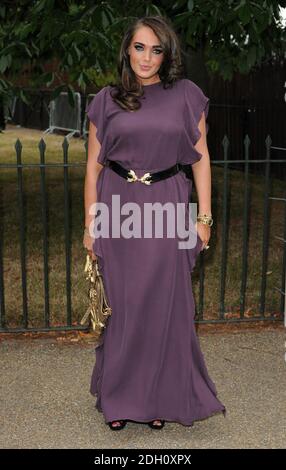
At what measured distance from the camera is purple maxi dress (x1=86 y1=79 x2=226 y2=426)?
11.1 ft

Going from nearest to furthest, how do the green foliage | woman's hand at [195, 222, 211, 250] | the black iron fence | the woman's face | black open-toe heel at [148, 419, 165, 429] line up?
the woman's face → woman's hand at [195, 222, 211, 250] → black open-toe heel at [148, 419, 165, 429] → the black iron fence → the green foliage

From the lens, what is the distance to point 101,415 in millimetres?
3979

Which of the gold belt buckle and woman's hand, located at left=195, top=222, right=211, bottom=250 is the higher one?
the gold belt buckle

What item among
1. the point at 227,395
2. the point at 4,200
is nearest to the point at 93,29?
the point at 227,395

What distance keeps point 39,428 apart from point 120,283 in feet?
3.23

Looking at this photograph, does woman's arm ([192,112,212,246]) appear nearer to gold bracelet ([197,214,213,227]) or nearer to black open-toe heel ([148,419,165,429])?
gold bracelet ([197,214,213,227])

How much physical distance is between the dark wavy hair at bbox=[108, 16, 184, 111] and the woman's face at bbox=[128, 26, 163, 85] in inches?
0.9

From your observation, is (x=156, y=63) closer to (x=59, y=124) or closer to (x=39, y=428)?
(x=39, y=428)

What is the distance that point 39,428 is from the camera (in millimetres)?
3832

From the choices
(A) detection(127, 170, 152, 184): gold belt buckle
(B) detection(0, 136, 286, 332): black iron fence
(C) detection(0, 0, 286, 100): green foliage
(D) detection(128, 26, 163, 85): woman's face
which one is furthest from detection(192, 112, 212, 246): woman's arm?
(C) detection(0, 0, 286, 100): green foliage

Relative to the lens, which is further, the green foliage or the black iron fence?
the green foliage

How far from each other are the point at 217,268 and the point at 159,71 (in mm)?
4128

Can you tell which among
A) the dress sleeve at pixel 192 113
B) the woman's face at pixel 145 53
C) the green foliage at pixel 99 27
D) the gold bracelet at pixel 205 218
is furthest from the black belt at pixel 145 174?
the green foliage at pixel 99 27

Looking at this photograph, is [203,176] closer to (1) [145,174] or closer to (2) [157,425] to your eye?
(1) [145,174]
